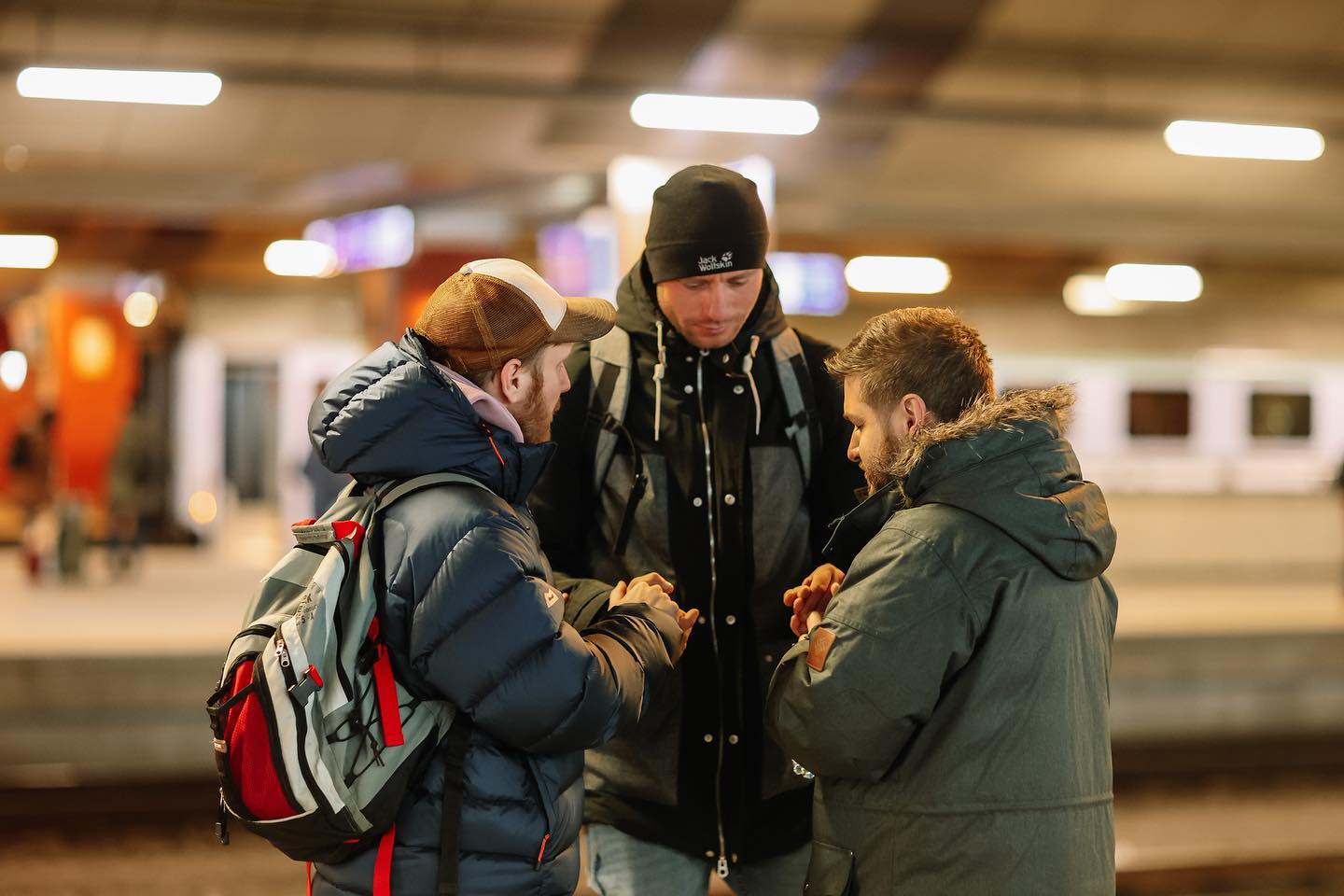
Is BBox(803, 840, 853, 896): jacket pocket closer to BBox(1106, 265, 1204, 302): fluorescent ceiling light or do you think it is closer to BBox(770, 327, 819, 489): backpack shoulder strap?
BBox(770, 327, 819, 489): backpack shoulder strap

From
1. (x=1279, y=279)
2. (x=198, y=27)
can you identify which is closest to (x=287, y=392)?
(x=198, y=27)

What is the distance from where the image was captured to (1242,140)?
9992 millimetres

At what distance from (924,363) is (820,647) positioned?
45cm

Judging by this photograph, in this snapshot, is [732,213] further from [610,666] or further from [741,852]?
[741,852]

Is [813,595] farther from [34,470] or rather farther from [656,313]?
[34,470]

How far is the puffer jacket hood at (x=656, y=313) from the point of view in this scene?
8.14 ft

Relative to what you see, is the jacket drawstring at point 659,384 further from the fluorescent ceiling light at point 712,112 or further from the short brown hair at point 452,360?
the fluorescent ceiling light at point 712,112

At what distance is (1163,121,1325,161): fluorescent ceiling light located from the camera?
31.7 ft

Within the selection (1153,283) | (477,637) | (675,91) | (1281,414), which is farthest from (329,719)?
(1281,414)

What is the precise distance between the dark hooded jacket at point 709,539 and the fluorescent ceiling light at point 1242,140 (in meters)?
8.32

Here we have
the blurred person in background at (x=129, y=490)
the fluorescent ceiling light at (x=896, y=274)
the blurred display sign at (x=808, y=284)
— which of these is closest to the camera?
the blurred display sign at (x=808, y=284)

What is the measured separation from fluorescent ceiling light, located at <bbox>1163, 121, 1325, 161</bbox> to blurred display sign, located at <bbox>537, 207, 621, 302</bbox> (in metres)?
4.28

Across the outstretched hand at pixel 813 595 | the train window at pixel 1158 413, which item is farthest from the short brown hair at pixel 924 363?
the train window at pixel 1158 413

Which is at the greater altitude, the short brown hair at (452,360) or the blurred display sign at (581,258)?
the blurred display sign at (581,258)
